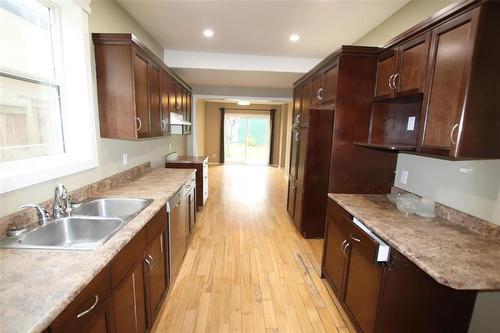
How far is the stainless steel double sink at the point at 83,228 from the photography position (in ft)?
4.00

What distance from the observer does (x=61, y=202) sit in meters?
1.56

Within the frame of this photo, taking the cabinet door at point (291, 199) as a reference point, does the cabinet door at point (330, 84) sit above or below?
above

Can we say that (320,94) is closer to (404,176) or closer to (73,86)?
(404,176)

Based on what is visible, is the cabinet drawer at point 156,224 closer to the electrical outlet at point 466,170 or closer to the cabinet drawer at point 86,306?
the cabinet drawer at point 86,306

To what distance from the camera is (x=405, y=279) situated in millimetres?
1351

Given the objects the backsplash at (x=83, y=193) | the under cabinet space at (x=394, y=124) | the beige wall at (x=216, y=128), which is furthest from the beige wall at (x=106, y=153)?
the beige wall at (x=216, y=128)

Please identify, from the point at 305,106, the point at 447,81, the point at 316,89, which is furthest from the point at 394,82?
the point at 305,106

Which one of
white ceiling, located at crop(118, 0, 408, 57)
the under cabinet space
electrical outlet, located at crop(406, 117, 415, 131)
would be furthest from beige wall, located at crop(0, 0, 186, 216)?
electrical outlet, located at crop(406, 117, 415, 131)

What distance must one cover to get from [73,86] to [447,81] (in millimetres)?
2662

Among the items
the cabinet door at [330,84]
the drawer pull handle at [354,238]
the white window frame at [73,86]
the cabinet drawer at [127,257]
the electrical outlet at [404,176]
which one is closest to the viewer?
the cabinet drawer at [127,257]

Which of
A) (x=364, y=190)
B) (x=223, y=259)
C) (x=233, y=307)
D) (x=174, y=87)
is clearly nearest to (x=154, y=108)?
(x=174, y=87)

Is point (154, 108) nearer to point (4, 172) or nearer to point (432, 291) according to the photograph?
point (4, 172)

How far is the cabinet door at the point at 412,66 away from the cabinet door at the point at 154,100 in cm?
227

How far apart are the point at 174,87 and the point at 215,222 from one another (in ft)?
7.09
